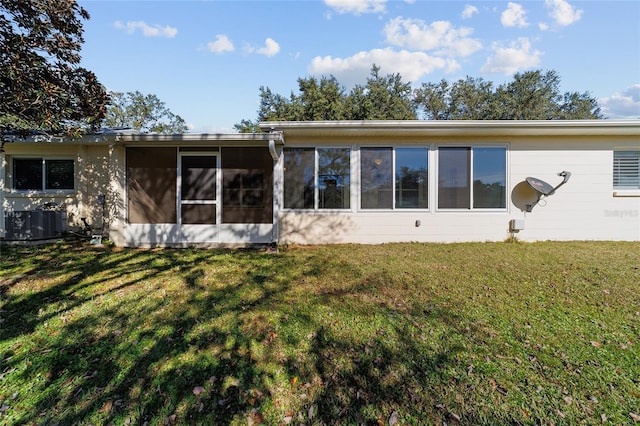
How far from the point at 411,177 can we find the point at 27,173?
10485 mm

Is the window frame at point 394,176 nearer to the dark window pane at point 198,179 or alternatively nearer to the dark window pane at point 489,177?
the dark window pane at point 489,177

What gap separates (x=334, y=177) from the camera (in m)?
7.16

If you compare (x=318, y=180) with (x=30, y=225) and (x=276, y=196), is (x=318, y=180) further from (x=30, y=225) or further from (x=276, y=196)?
(x=30, y=225)

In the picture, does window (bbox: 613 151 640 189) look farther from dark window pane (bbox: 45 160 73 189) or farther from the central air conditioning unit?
dark window pane (bbox: 45 160 73 189)

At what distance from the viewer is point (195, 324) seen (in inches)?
122

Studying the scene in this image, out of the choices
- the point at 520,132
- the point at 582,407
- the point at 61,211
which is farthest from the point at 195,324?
the point at 520,132

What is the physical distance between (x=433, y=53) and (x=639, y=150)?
27.3 ft

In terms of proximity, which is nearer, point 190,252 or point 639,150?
point 190,252

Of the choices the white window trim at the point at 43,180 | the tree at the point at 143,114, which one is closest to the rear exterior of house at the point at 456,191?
the white window trim at the point at 43,180

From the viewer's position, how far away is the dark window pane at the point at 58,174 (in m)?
7.73

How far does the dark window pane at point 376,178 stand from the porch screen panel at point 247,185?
236 centimetres

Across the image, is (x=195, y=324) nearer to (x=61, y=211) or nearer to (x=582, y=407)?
(x=582, y=407)

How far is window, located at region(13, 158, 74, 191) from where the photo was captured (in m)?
7.70

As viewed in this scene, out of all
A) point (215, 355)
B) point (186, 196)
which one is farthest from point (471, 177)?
point (186, 196)
